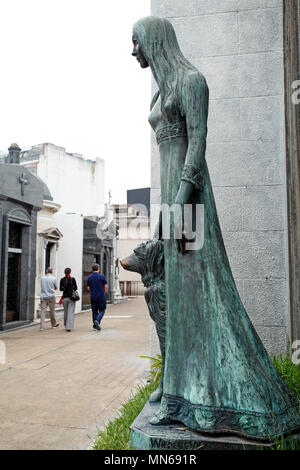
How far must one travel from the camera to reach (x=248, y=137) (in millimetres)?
4312

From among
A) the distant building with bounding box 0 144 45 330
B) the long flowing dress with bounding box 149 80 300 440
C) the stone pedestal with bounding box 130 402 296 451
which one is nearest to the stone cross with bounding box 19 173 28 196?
the distant building with bounding box 0 144 45 330

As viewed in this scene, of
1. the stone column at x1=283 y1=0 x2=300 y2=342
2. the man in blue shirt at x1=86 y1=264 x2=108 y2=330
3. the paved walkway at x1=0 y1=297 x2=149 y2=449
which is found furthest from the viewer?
the man in blue shirt at x1=86 y1=264 x2=108 y2=330

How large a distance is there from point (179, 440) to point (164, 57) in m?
2.07

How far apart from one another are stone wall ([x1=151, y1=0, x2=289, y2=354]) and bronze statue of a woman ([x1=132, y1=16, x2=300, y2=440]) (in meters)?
2.10

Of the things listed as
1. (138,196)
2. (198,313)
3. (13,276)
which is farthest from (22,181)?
(138,196)

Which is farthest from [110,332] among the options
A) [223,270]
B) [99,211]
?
[99,211]

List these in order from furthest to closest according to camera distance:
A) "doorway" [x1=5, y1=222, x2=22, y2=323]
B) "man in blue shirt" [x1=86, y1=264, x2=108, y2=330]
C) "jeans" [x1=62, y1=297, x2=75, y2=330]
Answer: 1. "doorway" [x1=5, y1=222, x2=22, y2=323]
2. "jeans" [x1=62, y1=297, x2=75, y2=330]
3. "man in blue shirt" [x1=86, y1=264, x2=108, y2=330]

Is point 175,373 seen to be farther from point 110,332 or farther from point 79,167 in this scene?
point 79,167

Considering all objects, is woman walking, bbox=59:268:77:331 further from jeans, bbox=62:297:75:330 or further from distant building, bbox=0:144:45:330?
distant building, bbox=0:144:45:330

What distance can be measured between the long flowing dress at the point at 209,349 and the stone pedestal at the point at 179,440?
0.04 m

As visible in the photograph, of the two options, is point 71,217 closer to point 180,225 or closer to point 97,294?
point 97,294

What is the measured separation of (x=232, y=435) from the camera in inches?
72.4

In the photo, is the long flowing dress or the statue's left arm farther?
the statue's left arm

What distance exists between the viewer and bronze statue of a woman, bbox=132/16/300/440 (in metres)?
1.86
